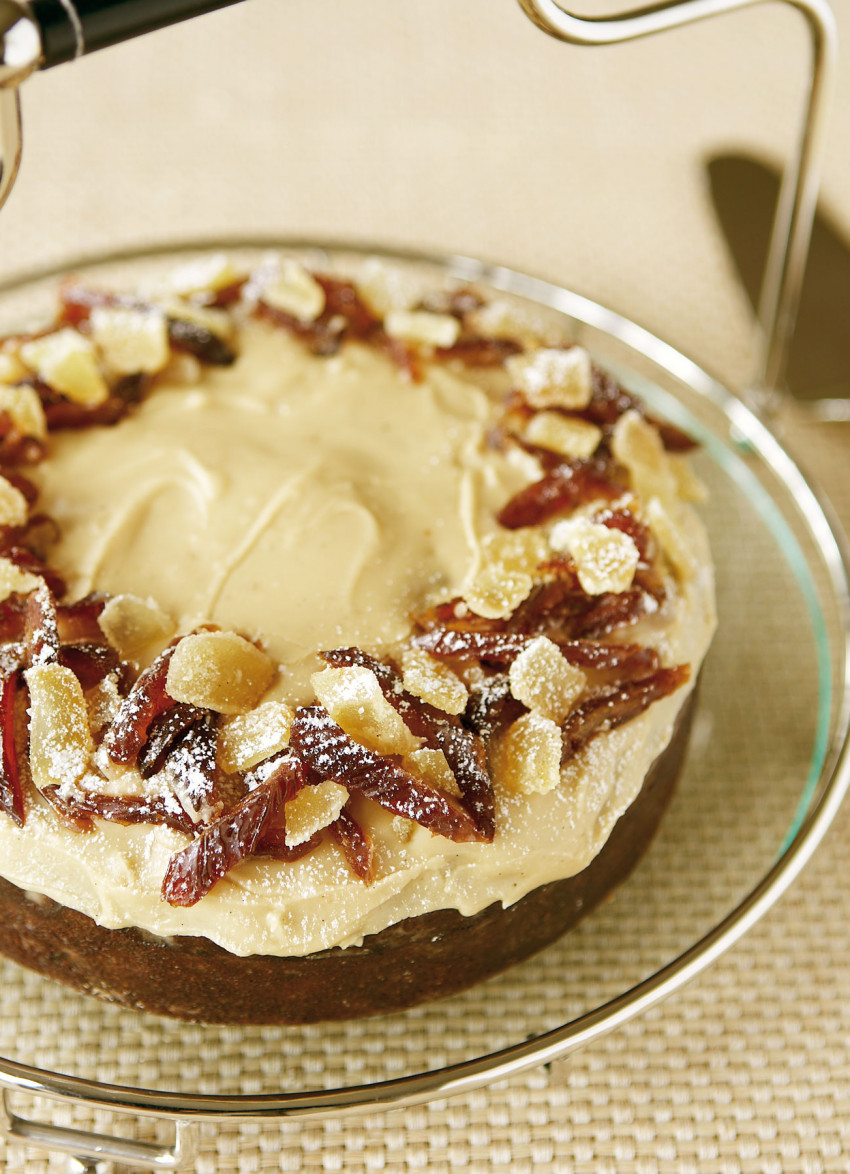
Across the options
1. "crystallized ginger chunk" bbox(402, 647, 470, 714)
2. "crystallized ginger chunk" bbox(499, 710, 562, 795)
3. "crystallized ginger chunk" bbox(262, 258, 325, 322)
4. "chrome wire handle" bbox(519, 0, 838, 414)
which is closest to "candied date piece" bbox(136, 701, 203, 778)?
"crystallized ginger chunk" bbox(402, 647, 470, 714)

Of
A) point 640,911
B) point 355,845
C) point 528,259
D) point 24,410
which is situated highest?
point 24,410

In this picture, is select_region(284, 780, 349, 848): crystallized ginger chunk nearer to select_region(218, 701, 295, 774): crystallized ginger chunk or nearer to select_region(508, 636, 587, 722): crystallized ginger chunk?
select_region(218, 701, 295, 774): crystallized ginger chunk

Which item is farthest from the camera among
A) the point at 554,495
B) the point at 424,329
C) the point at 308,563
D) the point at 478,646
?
the point at 424,329

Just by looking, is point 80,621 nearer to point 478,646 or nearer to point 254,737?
point 254,737

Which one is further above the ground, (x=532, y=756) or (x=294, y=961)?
(x=532, y=756)

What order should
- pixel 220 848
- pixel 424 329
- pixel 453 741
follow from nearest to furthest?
pixel 220 848 < pixel 453 741 < pixel 424 329

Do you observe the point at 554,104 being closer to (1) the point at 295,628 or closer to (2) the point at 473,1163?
(1) the point at 295,628

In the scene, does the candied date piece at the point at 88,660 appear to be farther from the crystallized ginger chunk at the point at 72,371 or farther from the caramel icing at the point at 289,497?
the crystallized ginger chunk at the point at 72,371

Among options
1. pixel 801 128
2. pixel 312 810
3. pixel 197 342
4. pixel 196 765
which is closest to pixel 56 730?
pixel 196 765
